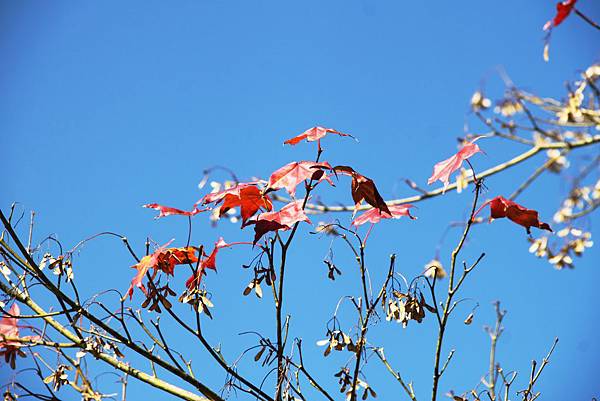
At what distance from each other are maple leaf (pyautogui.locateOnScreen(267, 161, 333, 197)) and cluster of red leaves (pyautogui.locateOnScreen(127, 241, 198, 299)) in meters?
0.24

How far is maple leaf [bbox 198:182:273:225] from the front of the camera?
128 centimetres

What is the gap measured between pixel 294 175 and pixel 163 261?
34cm

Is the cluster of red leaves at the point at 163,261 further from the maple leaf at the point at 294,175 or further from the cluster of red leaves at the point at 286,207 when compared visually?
the maple leaf at the point at 294,175

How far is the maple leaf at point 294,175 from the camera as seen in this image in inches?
48.2

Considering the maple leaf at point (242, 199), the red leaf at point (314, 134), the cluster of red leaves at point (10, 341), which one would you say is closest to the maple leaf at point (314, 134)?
the red leaf at point (314, 134)

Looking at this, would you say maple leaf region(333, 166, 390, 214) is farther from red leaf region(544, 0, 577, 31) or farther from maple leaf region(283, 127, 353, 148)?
red leaf region(544, 0, 577, 31)

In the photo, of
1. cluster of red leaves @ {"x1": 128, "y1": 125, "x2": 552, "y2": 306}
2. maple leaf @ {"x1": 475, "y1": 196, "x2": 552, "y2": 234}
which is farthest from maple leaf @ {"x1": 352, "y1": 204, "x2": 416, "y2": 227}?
maple leaf @ {"x1": 475, "y1": 196, "x2": 552, "y2": 234}

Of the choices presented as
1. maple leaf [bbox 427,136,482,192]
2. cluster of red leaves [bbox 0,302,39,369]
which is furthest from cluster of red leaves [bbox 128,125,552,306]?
cluster of red leaves [bbox 0,302,39,369]

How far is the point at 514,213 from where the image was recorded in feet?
4.42

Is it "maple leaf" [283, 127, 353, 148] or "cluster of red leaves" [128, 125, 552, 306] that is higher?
"maple leaf" [283, 127, 353, 148]

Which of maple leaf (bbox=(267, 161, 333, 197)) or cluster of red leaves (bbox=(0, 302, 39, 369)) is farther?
cluster of red leaves (bbox=(0, 302, 39, 369))

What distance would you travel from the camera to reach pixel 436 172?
1472 mm

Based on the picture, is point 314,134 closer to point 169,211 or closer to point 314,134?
point 314,134

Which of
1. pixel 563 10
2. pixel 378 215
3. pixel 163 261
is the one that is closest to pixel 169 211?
pixel 163 261
